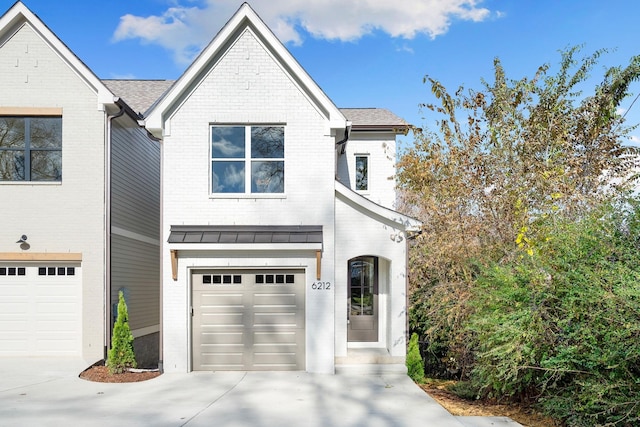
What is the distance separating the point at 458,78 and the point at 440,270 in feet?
16.6

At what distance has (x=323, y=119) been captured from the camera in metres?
11.0

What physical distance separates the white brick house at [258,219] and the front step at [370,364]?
0.05 m

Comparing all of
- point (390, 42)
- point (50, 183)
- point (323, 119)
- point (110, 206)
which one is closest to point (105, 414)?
point (110, 206)

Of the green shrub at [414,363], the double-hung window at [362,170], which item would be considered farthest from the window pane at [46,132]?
the green shrub at [414,363]

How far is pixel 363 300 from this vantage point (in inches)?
499

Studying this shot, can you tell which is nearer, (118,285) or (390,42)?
(118,285)

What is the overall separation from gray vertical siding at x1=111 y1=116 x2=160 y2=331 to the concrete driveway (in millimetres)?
2622

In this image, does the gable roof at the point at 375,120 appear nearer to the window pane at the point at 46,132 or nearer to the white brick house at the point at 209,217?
the white brick house at the point at 209,217

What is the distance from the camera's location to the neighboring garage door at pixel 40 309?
11055mm

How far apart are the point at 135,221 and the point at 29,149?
10.3 ft

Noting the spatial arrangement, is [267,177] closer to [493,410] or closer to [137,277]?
[137,277]

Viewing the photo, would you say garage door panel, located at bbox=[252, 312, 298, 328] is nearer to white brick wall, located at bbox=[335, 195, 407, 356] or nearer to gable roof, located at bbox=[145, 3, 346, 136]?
white brick wall, located at bbox=[335, 195, 407, 356]

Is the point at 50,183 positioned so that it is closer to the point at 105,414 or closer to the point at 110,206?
the point at 110,206

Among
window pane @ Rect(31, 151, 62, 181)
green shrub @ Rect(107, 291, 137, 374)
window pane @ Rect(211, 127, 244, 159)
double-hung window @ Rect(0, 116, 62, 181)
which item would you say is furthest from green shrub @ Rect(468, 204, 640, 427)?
double-hung window @ Rect(0, 116, 62, 181)
